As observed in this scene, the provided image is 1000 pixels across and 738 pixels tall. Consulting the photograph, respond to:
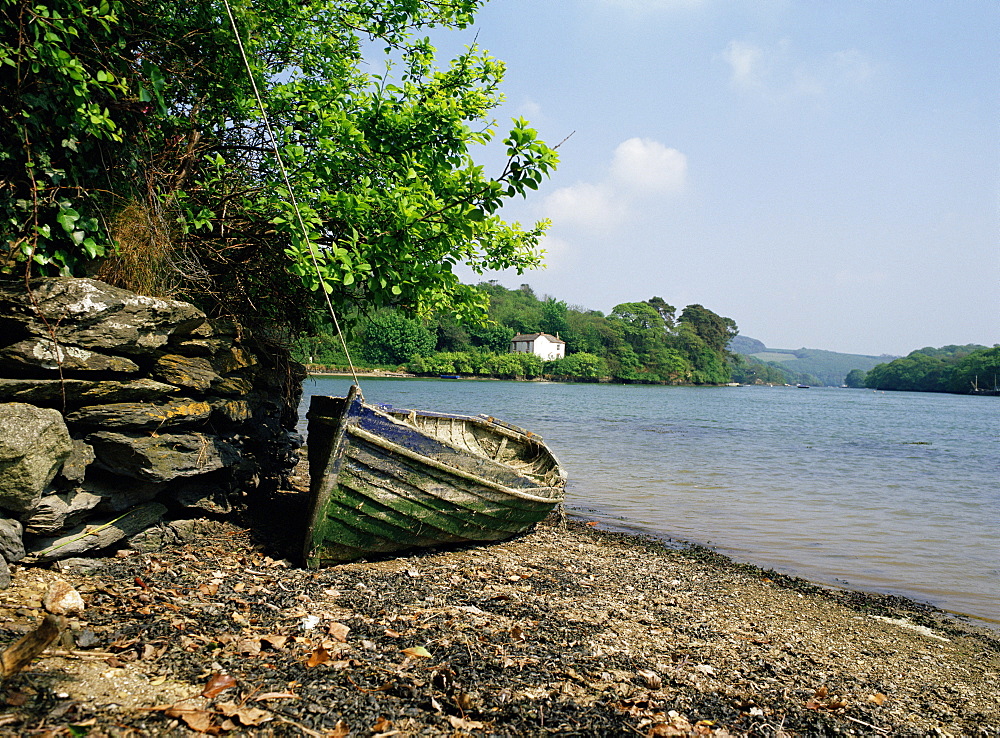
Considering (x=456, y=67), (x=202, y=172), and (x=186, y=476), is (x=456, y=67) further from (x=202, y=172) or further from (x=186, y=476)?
(x=186, y=476)

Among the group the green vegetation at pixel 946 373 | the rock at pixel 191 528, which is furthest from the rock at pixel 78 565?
the green vegetation at pixel 946 373

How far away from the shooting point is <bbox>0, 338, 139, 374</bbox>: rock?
5031 mm

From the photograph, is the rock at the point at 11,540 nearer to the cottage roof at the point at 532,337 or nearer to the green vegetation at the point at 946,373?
the cottage roof at the point at 532,337

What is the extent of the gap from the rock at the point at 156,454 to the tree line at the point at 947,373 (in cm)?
16962

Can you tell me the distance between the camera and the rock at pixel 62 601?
15.1ft

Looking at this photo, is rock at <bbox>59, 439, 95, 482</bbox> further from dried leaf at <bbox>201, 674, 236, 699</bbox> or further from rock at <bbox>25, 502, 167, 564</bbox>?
dried leaf at <bbox>201, 674, 236, 699</bbox>

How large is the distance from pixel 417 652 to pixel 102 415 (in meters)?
3.55

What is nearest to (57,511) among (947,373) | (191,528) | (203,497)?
(191,528)

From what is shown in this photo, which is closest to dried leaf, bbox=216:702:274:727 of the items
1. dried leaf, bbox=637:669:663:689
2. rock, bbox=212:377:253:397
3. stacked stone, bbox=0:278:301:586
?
stacked stone, bbox=0:278:301:586

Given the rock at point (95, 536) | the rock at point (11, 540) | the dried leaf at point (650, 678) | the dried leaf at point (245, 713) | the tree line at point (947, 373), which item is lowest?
the dried leaf at point (650, 678)

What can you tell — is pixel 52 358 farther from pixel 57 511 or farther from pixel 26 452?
pixel 57 511

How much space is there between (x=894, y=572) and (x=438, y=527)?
7668mm

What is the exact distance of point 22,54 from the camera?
16.9 ft

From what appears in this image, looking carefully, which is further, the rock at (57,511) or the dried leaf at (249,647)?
the rock at (57,511)
